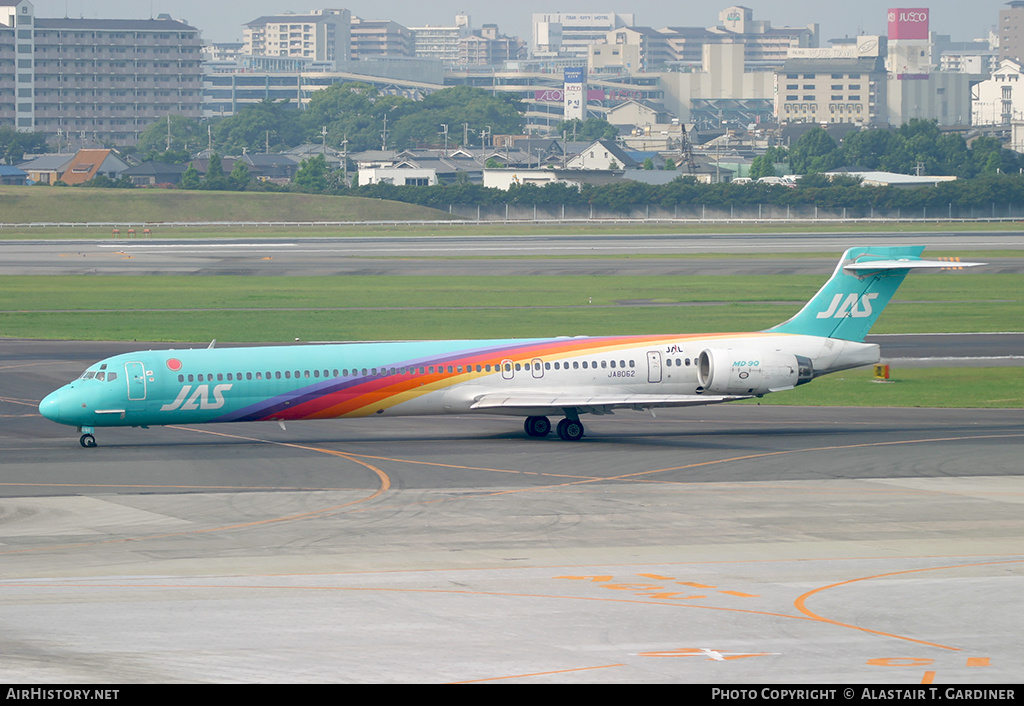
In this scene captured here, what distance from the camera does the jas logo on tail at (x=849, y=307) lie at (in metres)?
Result: 47.6

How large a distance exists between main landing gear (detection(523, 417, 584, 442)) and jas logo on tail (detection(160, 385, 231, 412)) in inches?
418

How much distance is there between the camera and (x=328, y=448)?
43750 mm

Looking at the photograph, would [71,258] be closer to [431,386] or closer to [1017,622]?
[431,386]

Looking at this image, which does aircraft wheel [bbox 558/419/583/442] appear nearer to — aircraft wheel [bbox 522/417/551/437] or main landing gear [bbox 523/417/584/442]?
main landing gear [bbox 523/417/584/442]

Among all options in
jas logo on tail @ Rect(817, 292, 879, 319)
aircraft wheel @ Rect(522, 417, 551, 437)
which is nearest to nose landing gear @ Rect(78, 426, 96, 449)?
aircraft wheel @ Rect(522, 417, 551, 437)

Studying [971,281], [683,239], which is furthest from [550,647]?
[683,239]

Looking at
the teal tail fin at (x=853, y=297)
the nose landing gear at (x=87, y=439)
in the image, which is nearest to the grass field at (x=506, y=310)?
the teal tail fin at (x=853, y=297)

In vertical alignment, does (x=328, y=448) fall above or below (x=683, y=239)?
below

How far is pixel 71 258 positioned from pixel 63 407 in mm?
79371

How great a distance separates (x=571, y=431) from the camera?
4541 cm

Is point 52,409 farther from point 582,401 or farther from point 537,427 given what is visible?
point 582,401

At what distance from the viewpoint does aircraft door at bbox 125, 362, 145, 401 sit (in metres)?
42.6

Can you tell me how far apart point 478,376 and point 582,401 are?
3.70 m

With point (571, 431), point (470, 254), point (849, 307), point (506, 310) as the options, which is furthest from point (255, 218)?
point (849, 307)
